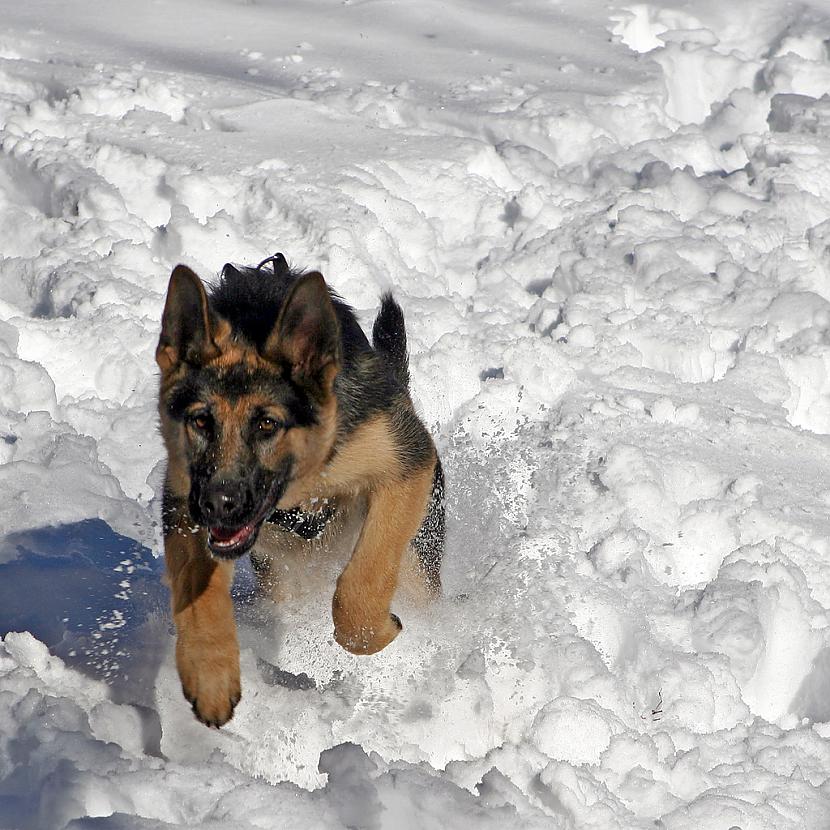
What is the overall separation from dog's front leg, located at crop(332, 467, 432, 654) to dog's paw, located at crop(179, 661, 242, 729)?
0.53 meters

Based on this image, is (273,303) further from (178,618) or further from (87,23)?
(87,23)

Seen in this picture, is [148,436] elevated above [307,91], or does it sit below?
below

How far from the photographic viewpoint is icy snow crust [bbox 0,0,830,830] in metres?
3.76

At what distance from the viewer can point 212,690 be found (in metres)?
3.49

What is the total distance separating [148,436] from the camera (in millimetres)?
5711

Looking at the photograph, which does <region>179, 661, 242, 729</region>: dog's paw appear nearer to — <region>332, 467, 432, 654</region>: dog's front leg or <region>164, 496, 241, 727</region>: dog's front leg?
<region>164, 496, 241, 727</region>: dog's front leg

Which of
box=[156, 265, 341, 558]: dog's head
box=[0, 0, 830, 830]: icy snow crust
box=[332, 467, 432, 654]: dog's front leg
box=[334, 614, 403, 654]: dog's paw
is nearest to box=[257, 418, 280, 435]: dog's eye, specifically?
box=[156, 265, 341, 558]: dog's head

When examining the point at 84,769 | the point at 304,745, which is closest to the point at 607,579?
the point at 304,745

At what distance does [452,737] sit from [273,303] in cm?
165

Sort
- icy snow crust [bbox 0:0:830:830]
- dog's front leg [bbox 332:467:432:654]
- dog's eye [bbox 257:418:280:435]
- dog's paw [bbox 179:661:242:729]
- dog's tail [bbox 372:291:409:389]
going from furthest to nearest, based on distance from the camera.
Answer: dog's tail [bbox 372:291:409:389] < dog's front leg [bbox 332:467:432:654] < icy snow crust [bbox 0:0:830:830] < dog's eye [bbox 257:418:280:435] < dog's paw [bbox 179:661:242:729]

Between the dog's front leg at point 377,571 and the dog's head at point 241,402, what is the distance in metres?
0.36

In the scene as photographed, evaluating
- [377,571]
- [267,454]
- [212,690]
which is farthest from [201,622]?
[377,571]

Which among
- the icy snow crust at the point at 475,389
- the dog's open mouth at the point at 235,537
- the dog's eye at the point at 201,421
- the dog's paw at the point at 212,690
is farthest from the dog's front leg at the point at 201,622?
the dog's eye at the point at 201,421

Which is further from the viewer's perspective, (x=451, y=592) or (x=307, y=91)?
(x=307, y=91)
